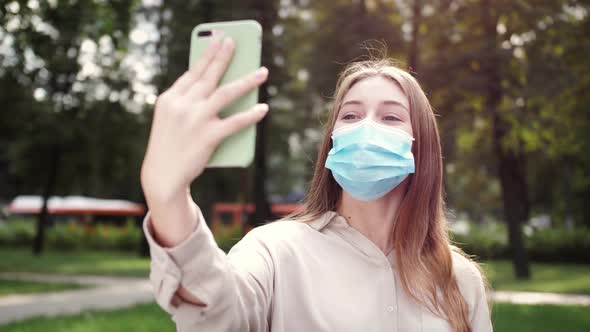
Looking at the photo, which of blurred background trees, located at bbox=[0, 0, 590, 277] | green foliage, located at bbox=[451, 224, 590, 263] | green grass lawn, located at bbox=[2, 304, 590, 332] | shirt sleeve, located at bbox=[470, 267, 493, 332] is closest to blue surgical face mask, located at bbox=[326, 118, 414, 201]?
shirt sleeve, located at bbox=[470, 267, 493, 332]

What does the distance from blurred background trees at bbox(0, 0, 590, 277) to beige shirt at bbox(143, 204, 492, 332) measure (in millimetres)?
8390

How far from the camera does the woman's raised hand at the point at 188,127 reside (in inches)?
56.1

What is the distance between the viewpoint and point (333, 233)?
242 cm

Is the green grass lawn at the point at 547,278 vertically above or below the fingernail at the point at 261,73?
below

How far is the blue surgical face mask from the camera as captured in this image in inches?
88.9

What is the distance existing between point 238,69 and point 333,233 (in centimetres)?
105

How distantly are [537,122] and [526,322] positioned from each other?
23.3ft

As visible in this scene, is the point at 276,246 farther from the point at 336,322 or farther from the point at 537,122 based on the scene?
the point at 537,122

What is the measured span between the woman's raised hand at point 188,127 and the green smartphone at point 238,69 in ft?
0.11

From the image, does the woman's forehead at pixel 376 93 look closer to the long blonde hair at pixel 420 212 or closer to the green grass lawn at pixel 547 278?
the long blonde hair at pixel 420 212

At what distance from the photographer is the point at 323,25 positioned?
20.2m

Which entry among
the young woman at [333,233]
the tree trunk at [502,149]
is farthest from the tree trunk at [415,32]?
the young woman at [333,233]

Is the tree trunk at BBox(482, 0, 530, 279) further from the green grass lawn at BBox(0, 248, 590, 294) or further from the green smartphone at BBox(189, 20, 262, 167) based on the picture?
the green smartphone at BBox(189, 20, 262, 167)

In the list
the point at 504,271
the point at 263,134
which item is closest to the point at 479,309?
the point at 263,134
